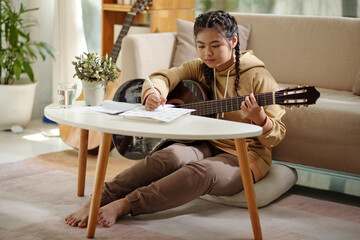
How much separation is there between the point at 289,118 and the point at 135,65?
89 centimetres

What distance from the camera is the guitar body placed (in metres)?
2.48

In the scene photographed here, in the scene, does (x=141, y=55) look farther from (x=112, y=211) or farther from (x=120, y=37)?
(x=112, y=211)

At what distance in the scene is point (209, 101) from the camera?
2312 millimetres

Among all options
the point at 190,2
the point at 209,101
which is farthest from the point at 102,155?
the point at 190,2

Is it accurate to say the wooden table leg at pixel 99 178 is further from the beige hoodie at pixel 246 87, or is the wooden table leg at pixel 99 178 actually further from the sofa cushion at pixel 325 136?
the sofa cushion at pixel 325 136

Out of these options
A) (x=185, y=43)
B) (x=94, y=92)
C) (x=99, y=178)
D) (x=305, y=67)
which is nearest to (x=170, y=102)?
(x=94, y=92)

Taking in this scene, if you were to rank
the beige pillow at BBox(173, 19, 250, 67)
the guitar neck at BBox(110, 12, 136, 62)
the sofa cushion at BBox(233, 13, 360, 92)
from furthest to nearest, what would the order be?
the guitar neck at BBox(110, 12, 136, 62) < the beige pillow at BBox(173, 19, 250, 67) < the sofa cushion at BBox(233, 13, 360, 92)

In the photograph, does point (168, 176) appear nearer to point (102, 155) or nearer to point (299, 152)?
point (102, 155)

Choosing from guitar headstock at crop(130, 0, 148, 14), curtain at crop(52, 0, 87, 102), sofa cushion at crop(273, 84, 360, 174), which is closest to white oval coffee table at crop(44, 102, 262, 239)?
sofa cushion at crop(273, 84, 360, 174)

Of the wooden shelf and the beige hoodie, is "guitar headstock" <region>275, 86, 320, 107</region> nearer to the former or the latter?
the beige hoodie

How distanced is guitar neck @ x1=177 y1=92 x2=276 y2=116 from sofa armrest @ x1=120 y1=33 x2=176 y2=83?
769 millimetres

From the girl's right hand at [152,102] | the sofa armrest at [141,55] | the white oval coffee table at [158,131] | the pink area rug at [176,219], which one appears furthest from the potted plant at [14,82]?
the girl's right hand at [152,102]

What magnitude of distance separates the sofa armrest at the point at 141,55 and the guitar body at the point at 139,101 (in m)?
0.57

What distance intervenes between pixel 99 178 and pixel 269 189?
81 cm
